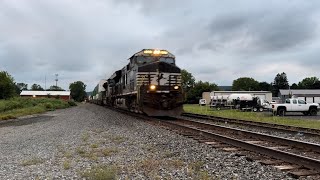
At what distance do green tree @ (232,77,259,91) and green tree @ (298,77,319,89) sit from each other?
1823 centimetres

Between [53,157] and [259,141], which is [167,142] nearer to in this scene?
[259,141]

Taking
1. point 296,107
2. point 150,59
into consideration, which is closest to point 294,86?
point 296,107

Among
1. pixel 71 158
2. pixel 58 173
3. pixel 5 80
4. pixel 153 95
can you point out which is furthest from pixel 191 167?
pixel 5 80

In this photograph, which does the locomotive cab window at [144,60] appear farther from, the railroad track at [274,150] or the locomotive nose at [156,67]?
the railroad track at [274,150]

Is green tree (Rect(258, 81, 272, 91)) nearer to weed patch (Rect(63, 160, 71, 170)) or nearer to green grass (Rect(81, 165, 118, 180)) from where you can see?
weed patch (Rect(63, 160, 71, 170))

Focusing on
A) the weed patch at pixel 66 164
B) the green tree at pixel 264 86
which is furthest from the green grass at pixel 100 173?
the green tree at pixel 264 86

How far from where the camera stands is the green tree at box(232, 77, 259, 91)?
5792 inches

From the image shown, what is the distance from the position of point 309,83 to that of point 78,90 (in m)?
100

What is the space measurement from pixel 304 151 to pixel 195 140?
3.37 m

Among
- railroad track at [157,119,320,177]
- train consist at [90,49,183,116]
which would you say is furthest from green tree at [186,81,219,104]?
railroad track at [157,119,320,177]

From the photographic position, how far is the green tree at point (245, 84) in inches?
5792

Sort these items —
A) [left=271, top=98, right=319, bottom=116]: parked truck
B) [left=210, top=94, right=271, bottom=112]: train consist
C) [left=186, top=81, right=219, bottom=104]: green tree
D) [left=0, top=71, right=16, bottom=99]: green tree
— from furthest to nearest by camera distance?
1. [left=186, top=81, right=219, bottom=104]: green tree
2. [left=0, top=71, right=16, bottom=99]: green tree
3. [left=210, top=94, right=271, bottom=112]: train consist
4. [left=271, top=98, right=319, bottom=116]: parked truck

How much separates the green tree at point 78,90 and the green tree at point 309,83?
9272 cm

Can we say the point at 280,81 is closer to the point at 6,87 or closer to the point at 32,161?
the point at 6,87
